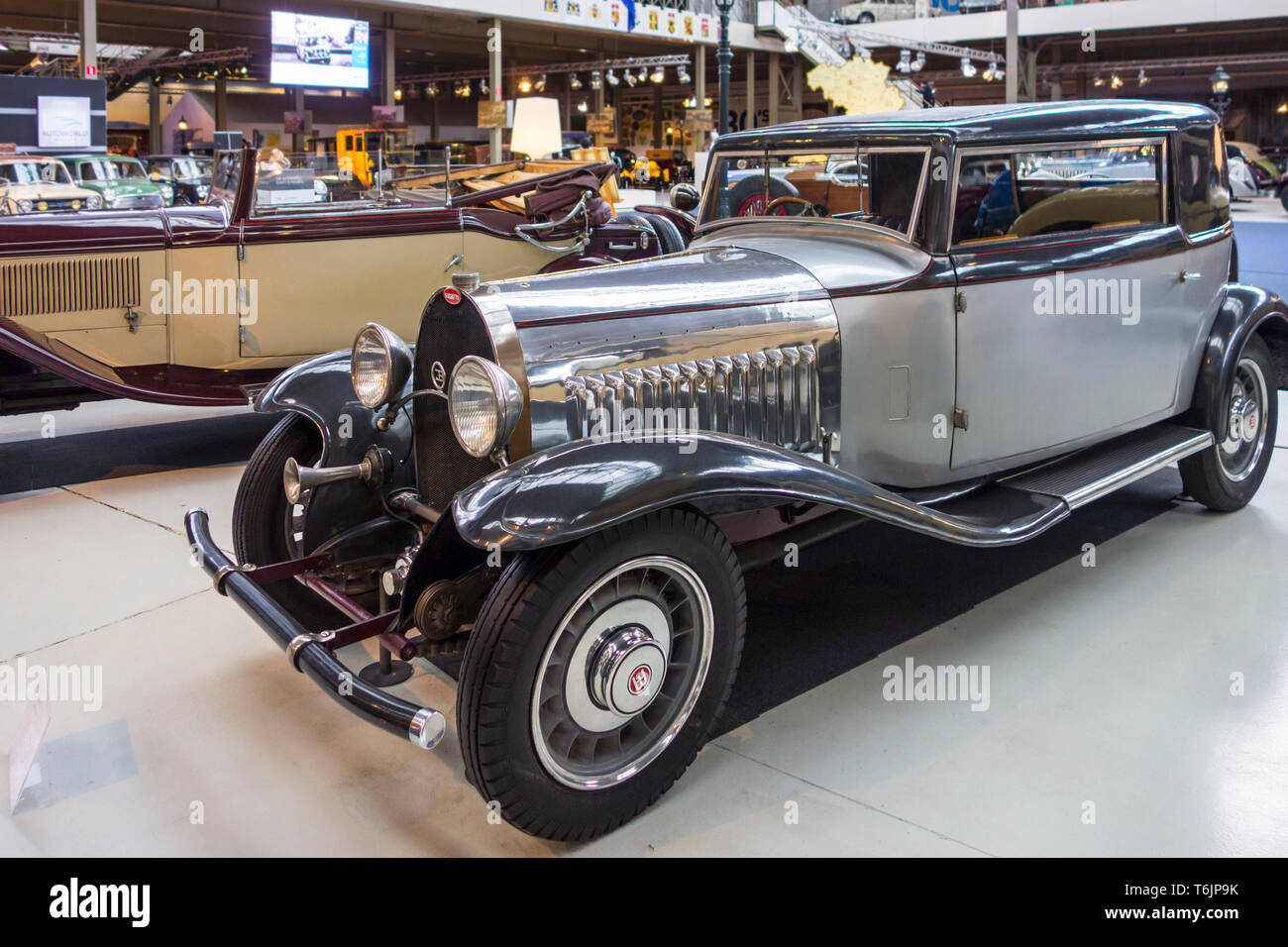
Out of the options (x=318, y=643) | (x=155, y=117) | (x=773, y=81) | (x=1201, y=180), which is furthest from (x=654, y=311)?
(x=155, y=117)

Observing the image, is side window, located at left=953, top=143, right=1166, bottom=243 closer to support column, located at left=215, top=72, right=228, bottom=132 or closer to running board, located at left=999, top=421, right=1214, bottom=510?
running board, located at left=999, top=421, right=1214, bottom=510

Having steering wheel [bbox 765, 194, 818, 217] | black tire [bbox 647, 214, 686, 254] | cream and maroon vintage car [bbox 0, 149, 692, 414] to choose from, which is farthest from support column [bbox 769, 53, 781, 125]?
steering wheel [bbox 765, 194, 818, 217]

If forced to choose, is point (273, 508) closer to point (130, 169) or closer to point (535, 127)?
point (535, 127)

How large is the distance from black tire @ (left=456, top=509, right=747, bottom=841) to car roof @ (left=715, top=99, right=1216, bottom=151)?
5.45 ft

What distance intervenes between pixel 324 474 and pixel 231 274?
9.93 ft

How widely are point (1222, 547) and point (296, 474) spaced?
361cm

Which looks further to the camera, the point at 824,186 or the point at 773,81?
the point at 773,81

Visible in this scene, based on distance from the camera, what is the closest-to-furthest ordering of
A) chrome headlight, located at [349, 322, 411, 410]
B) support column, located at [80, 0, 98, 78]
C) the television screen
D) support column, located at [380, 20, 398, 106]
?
chrome headlight, located at [349, 322, 411, 410] < support column, located at [80, 0, 98, 78] < the television screen < support column, located at [380, 20, 398, 106]

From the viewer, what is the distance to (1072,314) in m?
3.67

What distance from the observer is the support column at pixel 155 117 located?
31.1 m

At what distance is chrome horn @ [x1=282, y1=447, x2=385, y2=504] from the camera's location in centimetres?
311

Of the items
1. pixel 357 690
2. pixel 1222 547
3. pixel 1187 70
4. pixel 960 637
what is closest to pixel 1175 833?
pixel 960 637

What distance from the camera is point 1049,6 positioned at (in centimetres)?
2573
